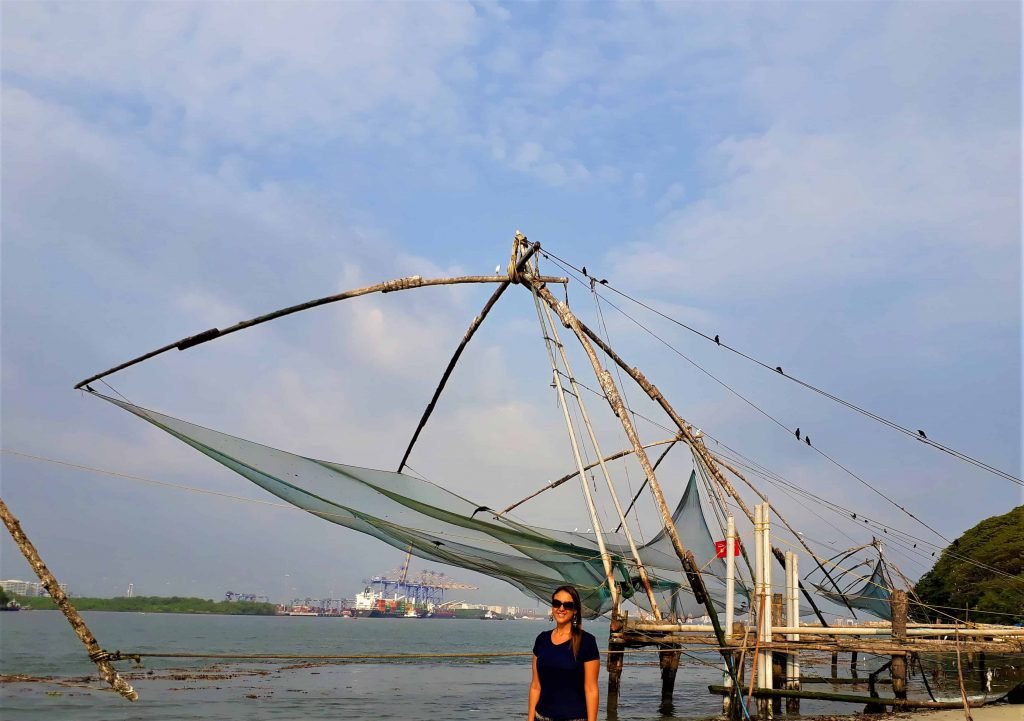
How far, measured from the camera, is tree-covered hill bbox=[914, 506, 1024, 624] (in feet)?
83.7

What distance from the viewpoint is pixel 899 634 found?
10.5 meters

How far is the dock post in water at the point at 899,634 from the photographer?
34.5 feet

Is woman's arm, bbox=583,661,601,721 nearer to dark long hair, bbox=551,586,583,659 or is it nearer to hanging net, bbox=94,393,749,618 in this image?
dark long hair, bbox=551,586,583,659

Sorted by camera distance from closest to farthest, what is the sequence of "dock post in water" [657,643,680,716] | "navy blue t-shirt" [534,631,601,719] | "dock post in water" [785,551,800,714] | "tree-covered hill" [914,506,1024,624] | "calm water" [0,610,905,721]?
"navy blue t-shirt" [534,631,601,719]
"dock post in water" [785,551,800,714]
"dock post in water" [657,643,680,716]
"calm water" [0,610,905,721]
"tree-covered hill" [914,506,1024,624]

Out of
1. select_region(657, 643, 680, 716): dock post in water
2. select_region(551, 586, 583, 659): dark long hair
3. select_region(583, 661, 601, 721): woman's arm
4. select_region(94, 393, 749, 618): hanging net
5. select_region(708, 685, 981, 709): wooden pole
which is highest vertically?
select_region(94, 393, 749, 618): hanging net

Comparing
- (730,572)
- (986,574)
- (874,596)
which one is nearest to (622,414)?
(730,572)

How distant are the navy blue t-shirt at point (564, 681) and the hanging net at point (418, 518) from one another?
5178mm

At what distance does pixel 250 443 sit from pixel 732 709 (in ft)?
23.4

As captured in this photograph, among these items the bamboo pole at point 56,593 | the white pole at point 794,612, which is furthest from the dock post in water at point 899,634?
the bamboo pole at point 56,593

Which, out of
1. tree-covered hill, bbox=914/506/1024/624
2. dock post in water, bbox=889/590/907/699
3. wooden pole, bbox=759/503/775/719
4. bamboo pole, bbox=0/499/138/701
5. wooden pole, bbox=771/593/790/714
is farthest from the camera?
tree-covered hill, bbox=914/506/1024/624

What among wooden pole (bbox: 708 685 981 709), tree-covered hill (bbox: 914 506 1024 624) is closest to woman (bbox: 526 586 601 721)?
wooden pole (bbox: 708 685 981 709)

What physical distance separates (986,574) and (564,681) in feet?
99.5

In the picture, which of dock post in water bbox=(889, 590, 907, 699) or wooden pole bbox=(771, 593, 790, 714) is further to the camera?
wooden pole bbox=(771, 593, 790, 714)

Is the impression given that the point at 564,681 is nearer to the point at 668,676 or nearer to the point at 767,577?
the point at 767,577
